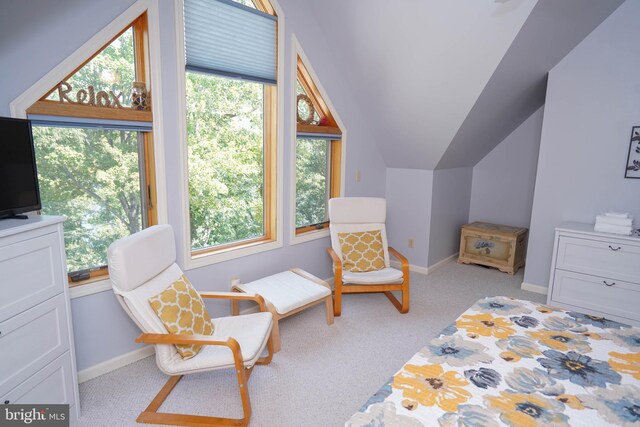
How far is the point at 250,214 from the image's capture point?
3.35 metres

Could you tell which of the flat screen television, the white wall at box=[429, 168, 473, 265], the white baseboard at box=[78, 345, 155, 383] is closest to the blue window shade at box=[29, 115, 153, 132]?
the flat screen television

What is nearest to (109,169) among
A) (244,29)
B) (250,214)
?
(250,214)

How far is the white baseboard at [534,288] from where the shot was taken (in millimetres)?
3867

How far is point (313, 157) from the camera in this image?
12.6ft

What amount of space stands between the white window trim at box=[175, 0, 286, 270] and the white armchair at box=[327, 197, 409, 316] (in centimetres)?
57

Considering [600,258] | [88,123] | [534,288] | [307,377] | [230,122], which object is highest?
[230,122]

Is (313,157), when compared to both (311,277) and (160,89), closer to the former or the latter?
(311,277)

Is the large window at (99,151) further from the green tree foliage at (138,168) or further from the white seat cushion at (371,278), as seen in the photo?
the white seat cushion at (371,278)

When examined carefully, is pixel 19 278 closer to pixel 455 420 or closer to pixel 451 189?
pixel 455 420

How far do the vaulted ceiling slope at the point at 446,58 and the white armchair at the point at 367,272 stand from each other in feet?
3.04

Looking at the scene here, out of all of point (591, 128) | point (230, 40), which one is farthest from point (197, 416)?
point (591, 128)

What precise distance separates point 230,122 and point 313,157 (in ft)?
3.36

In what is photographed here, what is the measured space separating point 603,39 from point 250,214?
3.44m

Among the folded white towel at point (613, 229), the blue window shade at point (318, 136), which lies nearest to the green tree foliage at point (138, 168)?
the blue window shade at point (318, 136)
